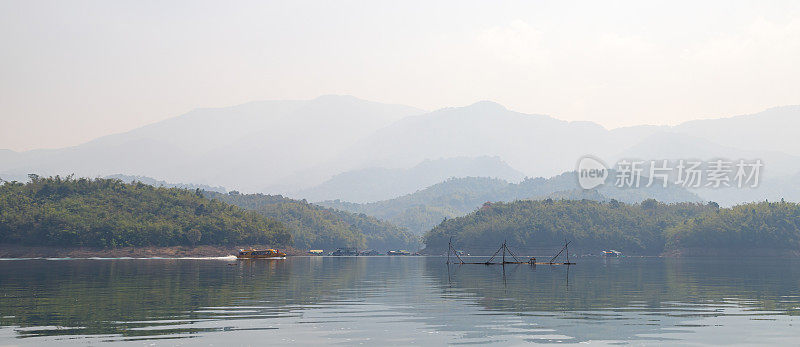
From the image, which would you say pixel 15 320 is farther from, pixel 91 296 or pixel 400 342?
pixel 400 342

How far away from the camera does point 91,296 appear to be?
70625 mm

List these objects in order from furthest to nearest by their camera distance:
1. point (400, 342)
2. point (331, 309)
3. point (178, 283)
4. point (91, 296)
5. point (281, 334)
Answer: point (178, 283) < point (91, 296) < point (331, 309) < point (281, 334) < point (400, 342)

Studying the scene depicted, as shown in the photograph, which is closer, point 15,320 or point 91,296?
point 15,320

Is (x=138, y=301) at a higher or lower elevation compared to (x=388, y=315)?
higher

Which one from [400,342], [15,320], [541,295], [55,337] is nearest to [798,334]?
[400,342]

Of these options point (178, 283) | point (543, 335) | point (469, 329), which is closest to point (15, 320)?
point (469, 329)

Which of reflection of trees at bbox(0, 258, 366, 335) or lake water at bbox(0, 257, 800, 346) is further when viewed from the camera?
reflection of trees at bbox(0, 258, 366, 335)

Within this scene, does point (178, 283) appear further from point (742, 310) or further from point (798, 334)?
point (798, 334)

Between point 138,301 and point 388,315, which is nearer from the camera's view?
point 388,315

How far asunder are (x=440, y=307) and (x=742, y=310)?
2386 cm

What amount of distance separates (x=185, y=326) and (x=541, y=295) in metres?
37.6

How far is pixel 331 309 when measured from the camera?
202 ft

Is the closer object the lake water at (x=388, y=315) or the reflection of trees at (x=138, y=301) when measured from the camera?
the lake water at (x=388, y=315)

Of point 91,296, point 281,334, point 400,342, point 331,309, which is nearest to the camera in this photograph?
point 400,342
